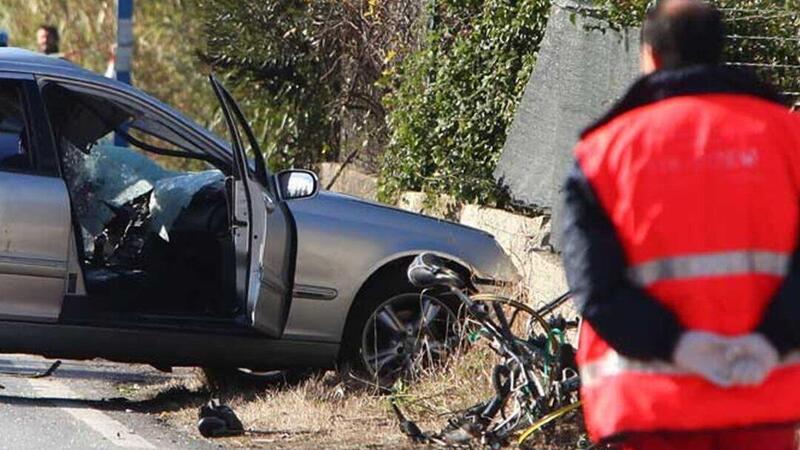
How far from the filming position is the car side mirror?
28.9ft

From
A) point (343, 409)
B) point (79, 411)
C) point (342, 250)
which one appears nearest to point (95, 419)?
point (79, 411)

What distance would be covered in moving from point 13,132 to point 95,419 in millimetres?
1466

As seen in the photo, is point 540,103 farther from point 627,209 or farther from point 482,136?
point 627,209

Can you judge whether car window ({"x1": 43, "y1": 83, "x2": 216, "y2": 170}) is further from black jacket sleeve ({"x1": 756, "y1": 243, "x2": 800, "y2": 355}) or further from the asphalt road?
black jacket sleeve ({"x1": 756, "y1": 243, "x2": 800, "y2": 355})

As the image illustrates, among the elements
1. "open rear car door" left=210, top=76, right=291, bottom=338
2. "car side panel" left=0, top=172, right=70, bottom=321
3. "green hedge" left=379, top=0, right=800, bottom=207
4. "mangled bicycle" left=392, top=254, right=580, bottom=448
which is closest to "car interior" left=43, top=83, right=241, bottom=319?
"open rear car door" left=210, top=76, right=291, bottom=338

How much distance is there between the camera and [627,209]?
374 cm

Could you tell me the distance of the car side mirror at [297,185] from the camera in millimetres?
8797

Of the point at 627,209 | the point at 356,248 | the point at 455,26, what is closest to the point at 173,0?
the point at 455,26

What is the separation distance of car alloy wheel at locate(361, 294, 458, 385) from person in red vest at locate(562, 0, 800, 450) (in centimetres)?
497

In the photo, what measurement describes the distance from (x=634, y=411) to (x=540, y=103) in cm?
679

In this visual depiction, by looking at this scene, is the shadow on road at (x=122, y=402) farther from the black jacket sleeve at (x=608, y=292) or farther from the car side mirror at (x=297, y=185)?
the black jacket sleeve at (x=608, y=292)

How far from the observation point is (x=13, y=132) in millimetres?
8656

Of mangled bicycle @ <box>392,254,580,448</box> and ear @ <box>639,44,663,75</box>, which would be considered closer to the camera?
ear @ <box>639,44,663,75</box>

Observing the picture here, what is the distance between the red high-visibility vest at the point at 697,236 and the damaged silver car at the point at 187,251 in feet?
16.2
